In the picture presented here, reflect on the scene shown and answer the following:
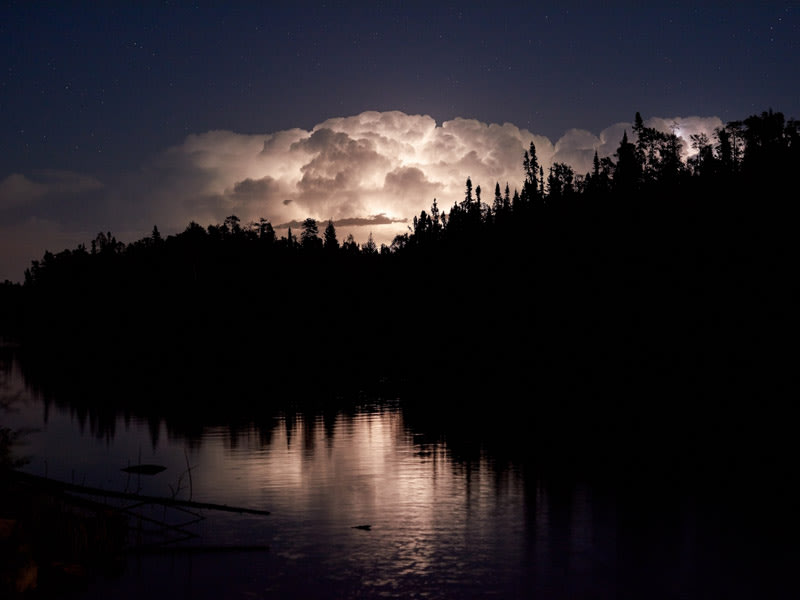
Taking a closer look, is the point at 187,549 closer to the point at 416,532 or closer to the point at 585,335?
the point at 416,532

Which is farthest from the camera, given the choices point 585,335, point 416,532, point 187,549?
point 585,335

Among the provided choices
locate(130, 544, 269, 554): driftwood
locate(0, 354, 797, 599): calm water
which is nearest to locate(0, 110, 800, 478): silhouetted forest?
locate(0, 354, 797, 599): calm water

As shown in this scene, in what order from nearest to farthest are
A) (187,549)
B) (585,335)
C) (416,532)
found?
(187,549)
(416,532)
(585,335)

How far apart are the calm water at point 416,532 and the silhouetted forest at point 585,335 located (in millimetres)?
9858

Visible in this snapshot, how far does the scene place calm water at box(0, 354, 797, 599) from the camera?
19766 mm

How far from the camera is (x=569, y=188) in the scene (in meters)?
170

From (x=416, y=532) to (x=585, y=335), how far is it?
276 ft

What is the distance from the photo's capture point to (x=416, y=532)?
24578 millimetres

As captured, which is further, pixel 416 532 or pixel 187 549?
pixel 416 532

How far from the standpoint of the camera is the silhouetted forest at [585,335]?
5569cm

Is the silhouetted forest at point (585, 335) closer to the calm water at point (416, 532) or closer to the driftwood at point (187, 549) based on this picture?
the calm water at point (416, 532)

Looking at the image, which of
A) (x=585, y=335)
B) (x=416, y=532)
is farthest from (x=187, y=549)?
(x=585, y=335)

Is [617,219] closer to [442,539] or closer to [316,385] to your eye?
[316,385]

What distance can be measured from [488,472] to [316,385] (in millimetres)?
41488
